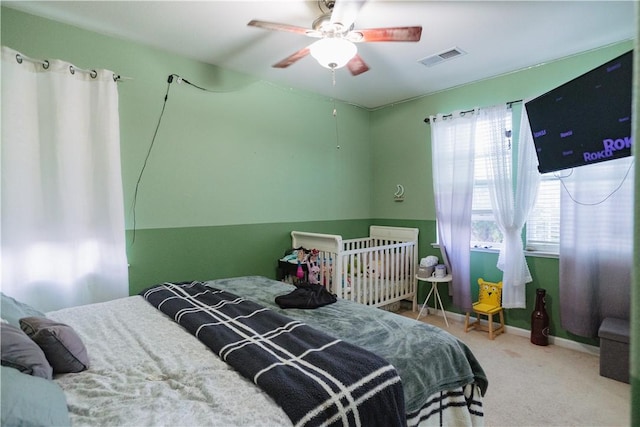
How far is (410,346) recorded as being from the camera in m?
1.48

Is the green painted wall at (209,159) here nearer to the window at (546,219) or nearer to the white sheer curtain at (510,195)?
the white sheer curtain at (510,195)

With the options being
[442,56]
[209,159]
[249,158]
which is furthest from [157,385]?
[442,56]

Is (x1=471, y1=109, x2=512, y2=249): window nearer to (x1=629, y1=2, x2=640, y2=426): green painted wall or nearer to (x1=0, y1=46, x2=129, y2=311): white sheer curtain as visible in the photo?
(x1=629, y1=2, x2=640, y2=426): green painted wall

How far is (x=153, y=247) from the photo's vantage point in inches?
106

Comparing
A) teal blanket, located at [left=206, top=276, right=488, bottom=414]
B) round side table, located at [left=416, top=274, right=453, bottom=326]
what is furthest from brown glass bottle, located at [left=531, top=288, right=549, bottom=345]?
teal blanket, located at [left=206, top=276, right=488, bottom=414]

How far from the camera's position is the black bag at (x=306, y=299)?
6.61 feet

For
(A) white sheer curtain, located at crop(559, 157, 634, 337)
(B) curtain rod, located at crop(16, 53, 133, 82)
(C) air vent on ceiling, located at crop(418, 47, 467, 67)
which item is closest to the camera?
(B) curtain rod, located at crop(16, 53, 133, 82)

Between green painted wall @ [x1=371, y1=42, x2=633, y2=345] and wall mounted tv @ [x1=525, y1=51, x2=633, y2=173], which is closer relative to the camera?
wall mounted tv @ [x1=525, y1=51, x2=633, y2=173]

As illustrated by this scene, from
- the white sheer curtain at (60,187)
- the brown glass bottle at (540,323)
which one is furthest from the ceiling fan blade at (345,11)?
the brown glass bottle at (540,323)

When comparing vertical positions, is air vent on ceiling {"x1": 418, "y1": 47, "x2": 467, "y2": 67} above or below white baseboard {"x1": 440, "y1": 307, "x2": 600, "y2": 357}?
above

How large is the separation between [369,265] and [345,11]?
2331 millimetres

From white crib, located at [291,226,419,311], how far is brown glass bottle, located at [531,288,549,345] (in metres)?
1.21

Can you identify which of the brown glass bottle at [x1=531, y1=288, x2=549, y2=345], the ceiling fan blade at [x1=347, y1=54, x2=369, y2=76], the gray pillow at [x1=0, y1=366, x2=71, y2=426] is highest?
the ceiling fan blade at [x1=347, y1=54, x2=369, y2=76]

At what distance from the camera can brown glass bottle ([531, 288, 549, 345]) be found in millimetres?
2914
